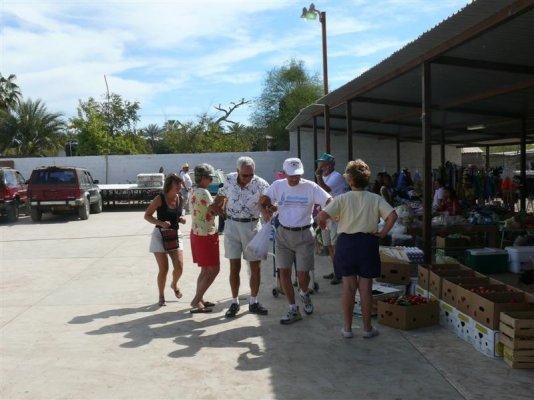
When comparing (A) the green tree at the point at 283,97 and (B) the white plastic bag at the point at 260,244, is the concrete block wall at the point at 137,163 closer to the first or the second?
(A) the green tree at the point at 283,97

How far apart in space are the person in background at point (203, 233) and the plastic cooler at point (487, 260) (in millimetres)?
4027

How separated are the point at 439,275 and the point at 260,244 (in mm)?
1977

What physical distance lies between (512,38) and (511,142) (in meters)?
18.2

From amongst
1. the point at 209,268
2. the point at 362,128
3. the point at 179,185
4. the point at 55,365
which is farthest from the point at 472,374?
the point at 362,128

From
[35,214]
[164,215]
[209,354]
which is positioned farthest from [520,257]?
[35,214]

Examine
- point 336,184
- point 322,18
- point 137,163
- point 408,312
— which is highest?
point 322,18

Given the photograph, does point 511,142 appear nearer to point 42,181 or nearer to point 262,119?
point 42,181

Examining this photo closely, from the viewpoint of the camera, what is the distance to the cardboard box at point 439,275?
5.65 meters

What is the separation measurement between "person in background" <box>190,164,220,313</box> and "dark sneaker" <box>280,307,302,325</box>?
1.00m

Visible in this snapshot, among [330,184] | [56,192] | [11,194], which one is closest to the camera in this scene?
[330,184]

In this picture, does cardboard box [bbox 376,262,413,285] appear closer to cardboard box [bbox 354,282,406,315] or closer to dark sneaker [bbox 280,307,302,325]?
cardboard box [bbox 354,282,406,315]

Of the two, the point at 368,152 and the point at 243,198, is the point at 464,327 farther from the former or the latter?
the point at 368,152

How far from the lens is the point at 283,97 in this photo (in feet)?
136

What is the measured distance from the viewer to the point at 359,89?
416 inches
